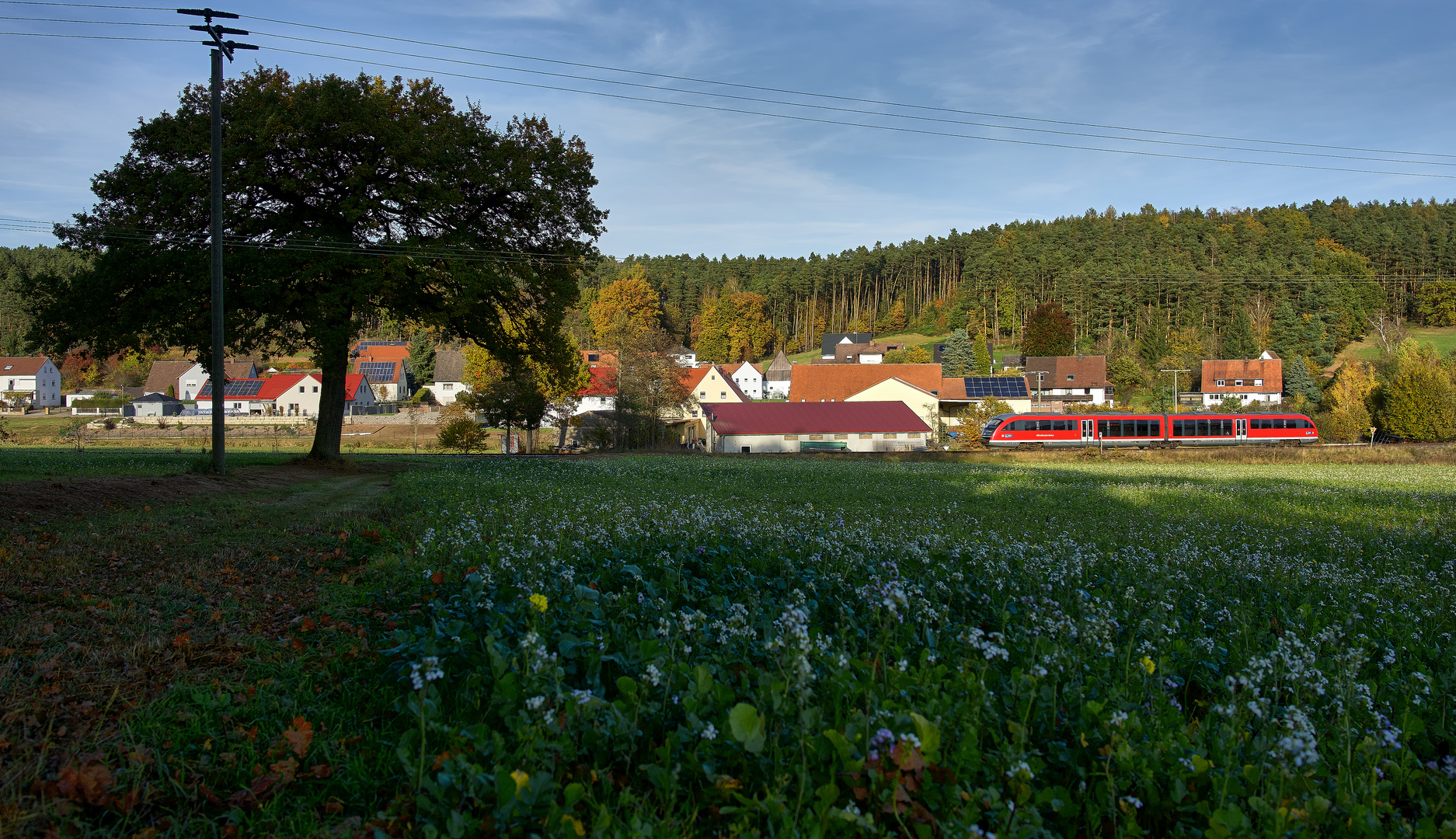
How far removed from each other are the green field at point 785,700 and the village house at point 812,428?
2075 inches

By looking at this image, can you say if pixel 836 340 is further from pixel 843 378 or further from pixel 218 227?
pixel 218 227

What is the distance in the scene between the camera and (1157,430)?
A: 54750 millimetres

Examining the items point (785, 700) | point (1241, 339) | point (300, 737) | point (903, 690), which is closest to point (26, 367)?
point (300, 737)

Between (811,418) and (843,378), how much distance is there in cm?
2178

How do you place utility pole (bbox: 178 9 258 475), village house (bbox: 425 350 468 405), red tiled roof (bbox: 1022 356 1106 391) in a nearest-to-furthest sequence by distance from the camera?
utility pole (bbox: 178 9 258 475)
red tiled roof (bbox: 1022 356 1106 391)
village house (bbox: 425 350 468 405)

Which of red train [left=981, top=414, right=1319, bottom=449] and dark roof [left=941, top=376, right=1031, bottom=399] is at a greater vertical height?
dark roof [left=941, top=376, right=1031, bottom=399]

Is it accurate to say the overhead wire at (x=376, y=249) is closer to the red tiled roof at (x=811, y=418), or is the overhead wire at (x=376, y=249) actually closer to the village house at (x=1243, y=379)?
the red tiled roof at (x=811, y=418)

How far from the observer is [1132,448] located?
52625 mm

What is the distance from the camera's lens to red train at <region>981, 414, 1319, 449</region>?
5431 centimetres

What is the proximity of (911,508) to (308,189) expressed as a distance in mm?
19275

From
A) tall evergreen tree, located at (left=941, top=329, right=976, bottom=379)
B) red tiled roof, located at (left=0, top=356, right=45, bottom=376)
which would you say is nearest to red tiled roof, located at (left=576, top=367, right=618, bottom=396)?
tall evergreen tree, located at (left=941, top=329, right=976, bottom=379)

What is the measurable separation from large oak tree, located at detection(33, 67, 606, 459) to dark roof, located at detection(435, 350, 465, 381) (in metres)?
82.2

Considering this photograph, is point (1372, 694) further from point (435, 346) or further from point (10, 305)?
point (10, 305)

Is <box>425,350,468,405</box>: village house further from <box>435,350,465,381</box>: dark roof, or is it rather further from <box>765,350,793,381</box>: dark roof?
<box>765,350,793,381</box>: dark roof
